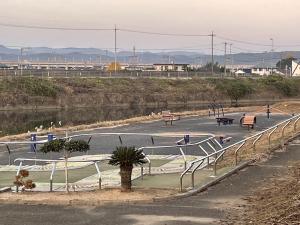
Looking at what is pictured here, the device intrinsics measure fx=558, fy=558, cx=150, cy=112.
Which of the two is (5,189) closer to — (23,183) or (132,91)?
A: (23,183)

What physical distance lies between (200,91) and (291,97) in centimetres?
1795

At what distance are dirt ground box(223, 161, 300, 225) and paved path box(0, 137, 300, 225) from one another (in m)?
0.30

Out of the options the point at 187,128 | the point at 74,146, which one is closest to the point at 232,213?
the point at 74,146

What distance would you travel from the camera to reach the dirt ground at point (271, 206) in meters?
9.36

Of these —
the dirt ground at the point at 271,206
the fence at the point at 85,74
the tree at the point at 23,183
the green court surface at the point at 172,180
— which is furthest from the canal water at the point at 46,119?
the dirt ground at the point at 271,206

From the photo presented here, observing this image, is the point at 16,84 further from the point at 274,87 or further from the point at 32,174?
the point at 32,174

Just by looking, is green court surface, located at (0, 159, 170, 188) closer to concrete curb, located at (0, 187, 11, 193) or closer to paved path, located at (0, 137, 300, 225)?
concrete curb, located at (0, 187, 11, 193)

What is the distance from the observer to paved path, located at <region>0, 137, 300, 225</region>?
10.4 metres

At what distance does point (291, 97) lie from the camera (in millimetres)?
96062

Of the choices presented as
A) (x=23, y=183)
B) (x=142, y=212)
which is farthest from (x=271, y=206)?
(x=23, y=183)

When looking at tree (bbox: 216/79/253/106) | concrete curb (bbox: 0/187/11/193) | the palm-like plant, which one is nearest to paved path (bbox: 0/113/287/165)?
concrete curb (bbox: 0/187/11/193)

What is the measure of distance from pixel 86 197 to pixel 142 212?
5.96 feet

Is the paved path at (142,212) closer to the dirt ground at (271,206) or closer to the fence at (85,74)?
the dirt ground at (271,206)

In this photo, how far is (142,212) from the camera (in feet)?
36.7
